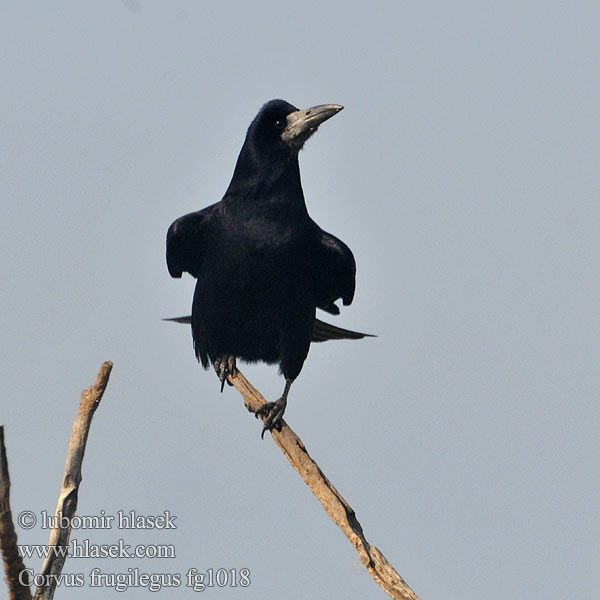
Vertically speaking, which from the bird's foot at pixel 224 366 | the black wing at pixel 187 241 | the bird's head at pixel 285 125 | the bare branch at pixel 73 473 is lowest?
the bird's foot at pixel 224 366

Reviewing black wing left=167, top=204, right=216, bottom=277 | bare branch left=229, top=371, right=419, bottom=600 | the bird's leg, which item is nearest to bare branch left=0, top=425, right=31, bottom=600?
bare branch left=229, top=371, right=419, bottom=600

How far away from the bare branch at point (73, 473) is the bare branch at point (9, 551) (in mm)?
236

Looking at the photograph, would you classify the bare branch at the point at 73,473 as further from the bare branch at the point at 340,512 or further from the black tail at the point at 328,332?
the black tail at the point at 328,332

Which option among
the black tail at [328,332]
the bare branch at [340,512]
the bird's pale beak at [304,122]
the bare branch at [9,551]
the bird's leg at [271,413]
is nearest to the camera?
the bare branch at [9,551]

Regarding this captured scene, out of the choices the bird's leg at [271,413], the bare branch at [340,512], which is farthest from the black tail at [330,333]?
the bare branch at [340,512]

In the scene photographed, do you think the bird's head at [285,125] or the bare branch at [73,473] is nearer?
the bare branch at [73,473]

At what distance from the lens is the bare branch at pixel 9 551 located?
5.30m

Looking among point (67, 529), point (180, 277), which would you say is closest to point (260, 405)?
point (180, 277)

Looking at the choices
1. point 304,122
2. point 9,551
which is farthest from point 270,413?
point 9,551

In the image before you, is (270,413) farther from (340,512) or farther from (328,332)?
(328,332)

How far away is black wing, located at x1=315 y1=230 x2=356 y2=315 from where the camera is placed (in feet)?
32.1

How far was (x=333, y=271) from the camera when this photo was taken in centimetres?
1002

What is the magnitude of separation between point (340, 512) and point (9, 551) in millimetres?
2291

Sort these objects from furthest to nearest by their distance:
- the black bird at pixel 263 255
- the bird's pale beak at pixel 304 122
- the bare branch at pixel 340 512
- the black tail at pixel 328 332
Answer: the black tail at pixel 328 332 → the bird's pale beak at pixel 304 122 → the black bird at pixel 263 255 → the bare branch at pixel 340 512
